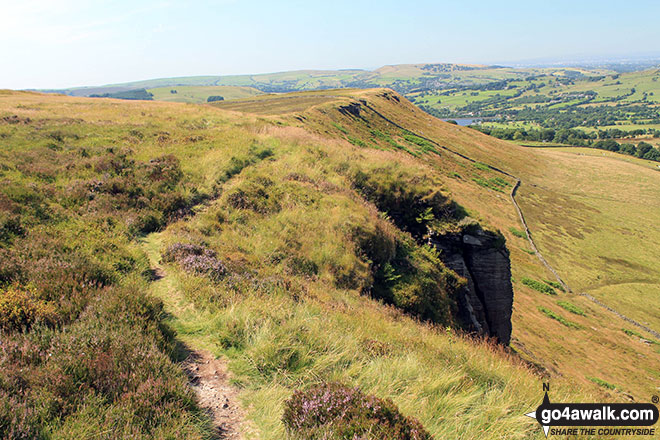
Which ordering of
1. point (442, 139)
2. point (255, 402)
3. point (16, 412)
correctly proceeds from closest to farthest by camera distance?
point (16, 412) → point (255, 402) → point (442, 139)

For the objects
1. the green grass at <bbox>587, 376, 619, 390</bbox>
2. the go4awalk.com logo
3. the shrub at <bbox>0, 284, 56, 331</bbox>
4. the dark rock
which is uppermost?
the dark rock

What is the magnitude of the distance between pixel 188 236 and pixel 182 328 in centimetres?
402

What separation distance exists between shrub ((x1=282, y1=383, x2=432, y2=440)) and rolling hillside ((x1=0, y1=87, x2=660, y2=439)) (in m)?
0.13

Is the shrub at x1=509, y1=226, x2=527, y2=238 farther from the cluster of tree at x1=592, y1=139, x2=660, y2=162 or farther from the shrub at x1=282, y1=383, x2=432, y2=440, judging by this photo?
the cluster of tree at x1=592, y1=139, x2=660, y2=162

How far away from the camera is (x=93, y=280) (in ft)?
18.8

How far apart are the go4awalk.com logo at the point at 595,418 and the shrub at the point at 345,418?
204 cm

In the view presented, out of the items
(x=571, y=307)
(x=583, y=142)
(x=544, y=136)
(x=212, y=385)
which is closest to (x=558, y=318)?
(x=571, y=307)

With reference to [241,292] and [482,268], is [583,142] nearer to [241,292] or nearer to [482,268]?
[482,268]

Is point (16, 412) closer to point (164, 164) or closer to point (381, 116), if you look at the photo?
point (164, 164)

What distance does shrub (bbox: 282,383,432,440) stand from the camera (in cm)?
343

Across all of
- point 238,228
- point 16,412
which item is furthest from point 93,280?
point 238,228

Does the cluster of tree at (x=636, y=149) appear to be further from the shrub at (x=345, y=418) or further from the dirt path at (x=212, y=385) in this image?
the dirt path at (x=212, y=385)

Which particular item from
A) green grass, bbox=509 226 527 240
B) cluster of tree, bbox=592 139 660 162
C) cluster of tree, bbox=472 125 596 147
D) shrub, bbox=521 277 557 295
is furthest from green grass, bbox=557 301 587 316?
cluster of tree, bbox=592 139 660 162

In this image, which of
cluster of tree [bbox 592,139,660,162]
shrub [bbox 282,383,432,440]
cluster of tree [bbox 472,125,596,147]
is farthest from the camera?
cluster of tree [bbox 472,125,596,147]
